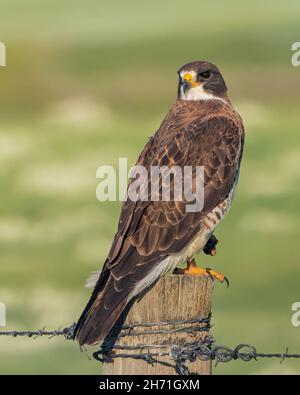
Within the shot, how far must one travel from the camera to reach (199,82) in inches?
305

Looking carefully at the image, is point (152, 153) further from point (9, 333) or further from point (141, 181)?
point (9, 333)

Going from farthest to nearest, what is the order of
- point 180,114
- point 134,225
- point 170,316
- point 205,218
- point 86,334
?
1. point 180,114
2. point 205,218
3. point 134,225
4. point 86,334
5. point 170,316

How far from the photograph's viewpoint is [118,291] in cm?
559

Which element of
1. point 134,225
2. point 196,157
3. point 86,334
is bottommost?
point 86,334

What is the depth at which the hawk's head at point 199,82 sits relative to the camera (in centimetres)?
769

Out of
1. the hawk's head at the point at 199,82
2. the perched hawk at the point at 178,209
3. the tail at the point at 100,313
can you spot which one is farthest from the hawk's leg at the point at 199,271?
the hawk's head at the point at 199,82

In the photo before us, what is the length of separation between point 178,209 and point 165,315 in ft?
5.31

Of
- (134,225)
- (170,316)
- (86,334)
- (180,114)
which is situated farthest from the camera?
(180,114)

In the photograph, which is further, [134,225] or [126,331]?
[134,225]

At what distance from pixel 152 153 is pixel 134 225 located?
2.60 ft

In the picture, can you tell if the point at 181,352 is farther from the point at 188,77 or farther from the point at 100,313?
the point at 188,77

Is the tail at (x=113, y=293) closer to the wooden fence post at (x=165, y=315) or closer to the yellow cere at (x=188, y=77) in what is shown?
the wooden fence post at (x=165, y=315)

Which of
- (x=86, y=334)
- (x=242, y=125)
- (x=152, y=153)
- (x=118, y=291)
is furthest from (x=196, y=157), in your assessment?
(x=86, y=334)

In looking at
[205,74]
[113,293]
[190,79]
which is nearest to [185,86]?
[190,79]
